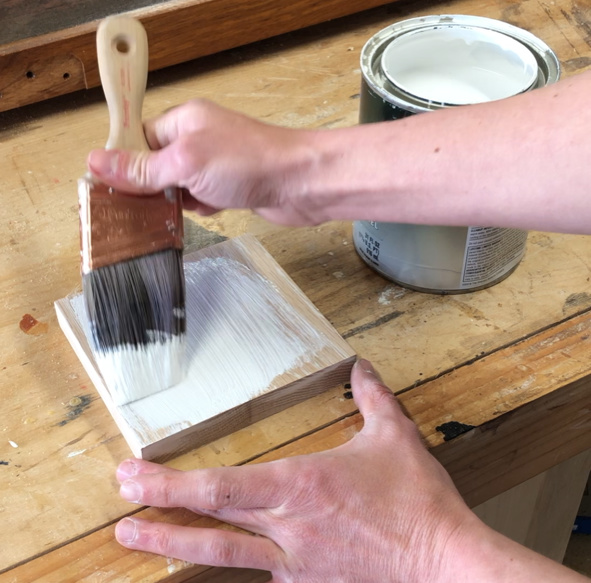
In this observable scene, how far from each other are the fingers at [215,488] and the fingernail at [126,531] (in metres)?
0.02

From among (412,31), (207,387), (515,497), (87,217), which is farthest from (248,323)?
(515,497)

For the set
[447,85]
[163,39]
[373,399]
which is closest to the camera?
[373,399]

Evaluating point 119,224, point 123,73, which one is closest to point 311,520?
point 119,224

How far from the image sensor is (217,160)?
2.17 feet

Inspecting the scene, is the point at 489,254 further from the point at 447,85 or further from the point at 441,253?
the point at 447,85

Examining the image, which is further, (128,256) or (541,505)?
(541,505)

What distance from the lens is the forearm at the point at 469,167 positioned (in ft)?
1.94

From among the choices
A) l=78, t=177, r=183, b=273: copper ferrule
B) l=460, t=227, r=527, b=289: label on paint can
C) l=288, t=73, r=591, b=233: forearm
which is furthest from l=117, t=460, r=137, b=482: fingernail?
l=460, t=227, r=527, b=289: label on paint can

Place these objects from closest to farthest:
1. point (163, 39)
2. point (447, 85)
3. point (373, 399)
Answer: point (373, 399)
point (447, 85)
point (163, 39)

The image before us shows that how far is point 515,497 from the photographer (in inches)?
40.3

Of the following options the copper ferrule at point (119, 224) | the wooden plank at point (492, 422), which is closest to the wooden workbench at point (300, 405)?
the wooden plank at point (492, 422)

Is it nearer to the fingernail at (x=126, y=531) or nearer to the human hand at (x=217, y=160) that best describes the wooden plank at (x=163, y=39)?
the human hand at (x=217, y=160)

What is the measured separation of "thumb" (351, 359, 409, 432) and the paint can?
14cm

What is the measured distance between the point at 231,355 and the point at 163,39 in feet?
1.73
